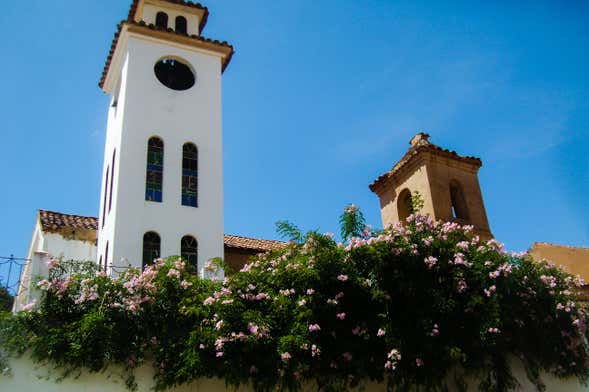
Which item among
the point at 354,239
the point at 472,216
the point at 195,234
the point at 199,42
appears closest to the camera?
the point at 354,239

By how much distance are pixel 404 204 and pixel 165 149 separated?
23.1ft

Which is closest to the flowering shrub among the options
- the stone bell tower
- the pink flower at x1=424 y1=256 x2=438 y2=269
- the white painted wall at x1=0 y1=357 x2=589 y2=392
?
the pink flower at x1=424 y1=256 x2=438 y2=269

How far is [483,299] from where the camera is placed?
1002 cm

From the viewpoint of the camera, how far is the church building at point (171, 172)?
48.9 ft

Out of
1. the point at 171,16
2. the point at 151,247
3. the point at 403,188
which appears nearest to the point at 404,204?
the point at 403,188

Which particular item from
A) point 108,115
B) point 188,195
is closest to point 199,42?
point 108,115

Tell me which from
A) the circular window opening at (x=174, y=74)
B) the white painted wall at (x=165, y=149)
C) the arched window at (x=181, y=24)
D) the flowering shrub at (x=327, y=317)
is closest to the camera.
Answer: the flowering shrub at (x=327, y=317)

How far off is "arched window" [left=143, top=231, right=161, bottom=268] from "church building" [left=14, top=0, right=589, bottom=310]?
1.0 inches

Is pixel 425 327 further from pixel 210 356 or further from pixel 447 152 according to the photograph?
pixel 447 152

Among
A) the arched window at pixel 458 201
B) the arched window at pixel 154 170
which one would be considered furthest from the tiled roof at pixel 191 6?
the arched window at pixel 458 201

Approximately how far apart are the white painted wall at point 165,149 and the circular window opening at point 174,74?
0.69ft

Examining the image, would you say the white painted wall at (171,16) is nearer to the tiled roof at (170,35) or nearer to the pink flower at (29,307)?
the tiled roof at (170,35)

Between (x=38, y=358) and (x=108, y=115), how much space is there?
11633 mm

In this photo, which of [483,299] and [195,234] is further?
[195,234]
